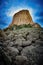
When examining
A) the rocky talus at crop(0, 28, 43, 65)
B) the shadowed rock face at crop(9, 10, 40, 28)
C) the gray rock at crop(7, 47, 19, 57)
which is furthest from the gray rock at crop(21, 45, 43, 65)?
the shadowed rock face at crop(9, 10, 40, 28)

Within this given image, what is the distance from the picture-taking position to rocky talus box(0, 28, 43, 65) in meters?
2.66

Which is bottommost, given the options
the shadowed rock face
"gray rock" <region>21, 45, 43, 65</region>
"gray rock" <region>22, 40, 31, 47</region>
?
"gray rock" <region>21, 45, 43, 65</region>

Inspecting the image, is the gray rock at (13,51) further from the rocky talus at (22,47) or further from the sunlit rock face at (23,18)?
the sunlit rock face at (23,18)

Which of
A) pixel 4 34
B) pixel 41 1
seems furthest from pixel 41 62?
pixel 41 1

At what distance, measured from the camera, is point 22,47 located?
2828mm

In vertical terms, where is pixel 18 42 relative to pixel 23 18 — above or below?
below

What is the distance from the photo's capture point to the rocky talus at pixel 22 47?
2664 millimetres

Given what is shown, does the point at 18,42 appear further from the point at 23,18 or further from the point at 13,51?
the point at 23,18

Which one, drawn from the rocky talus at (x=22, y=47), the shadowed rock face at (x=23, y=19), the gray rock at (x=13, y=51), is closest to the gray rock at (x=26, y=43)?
the rocky talus at (x=22, y=47)

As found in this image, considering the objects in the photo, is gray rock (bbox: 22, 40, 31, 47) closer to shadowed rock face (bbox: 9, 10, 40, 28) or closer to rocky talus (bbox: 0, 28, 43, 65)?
rocky talus (bbox: 0, 28, 43, 65)

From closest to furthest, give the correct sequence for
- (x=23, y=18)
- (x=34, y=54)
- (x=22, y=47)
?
(x=34, y=54) < (x=22, y=47) < (x=23, y=18)

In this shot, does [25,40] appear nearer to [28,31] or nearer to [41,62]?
[28,31]

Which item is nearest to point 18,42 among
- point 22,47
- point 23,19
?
point 22,47

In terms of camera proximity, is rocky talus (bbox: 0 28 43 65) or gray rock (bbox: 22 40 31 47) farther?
gray rock (bbox: 22 40 31 47)
